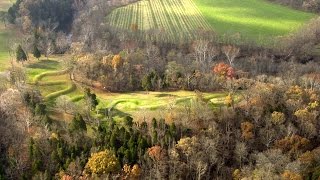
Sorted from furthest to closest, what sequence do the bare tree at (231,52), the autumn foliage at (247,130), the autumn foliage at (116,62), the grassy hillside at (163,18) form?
1. the grassy hillside at (163,18)
2. the bare tree at (231,52)
3. the autumn foliage at (116,62)
4. the autumn foliage at (247,130)

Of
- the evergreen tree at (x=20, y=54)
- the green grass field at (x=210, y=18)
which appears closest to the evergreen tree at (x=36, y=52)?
the evergreen tree at (x=20, y=54)

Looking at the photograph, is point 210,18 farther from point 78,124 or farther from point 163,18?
point 78,124

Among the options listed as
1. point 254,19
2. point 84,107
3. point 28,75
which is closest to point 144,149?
point 84,107

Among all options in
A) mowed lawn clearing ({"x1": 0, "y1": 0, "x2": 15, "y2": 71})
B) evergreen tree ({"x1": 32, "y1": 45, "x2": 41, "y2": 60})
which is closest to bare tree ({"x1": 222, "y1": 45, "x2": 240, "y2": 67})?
evergreen tree ({"x1": 32, "y1": 45, "x2": 41, "y2": 60})

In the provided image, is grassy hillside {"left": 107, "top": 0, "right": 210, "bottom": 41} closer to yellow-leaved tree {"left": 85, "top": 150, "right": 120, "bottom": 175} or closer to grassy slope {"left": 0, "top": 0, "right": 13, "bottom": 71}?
grassy slope {"left": 0, "top": 0, "right": 13, "bottom": 71}

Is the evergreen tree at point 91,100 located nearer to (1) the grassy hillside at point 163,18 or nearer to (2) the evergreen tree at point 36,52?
(2) the evergreen tree at point 36,52

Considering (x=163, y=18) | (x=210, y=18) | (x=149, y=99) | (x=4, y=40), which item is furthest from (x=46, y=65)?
(x=210, y=18)
